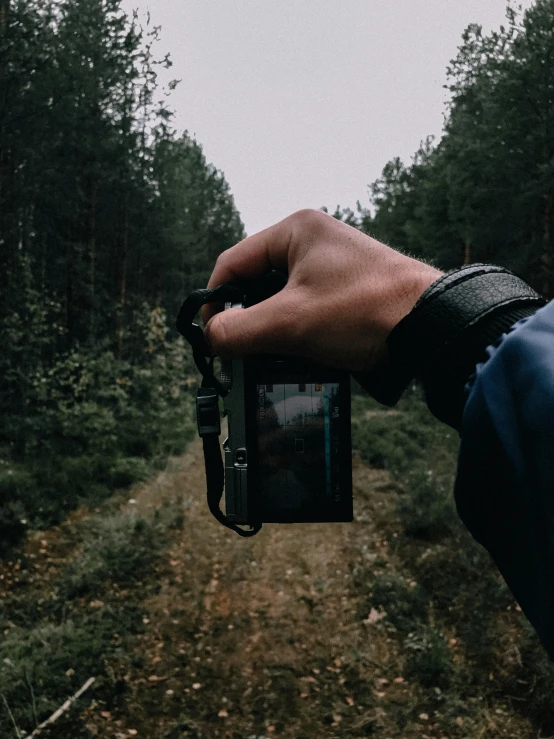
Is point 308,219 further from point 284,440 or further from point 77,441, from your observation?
point 77,441

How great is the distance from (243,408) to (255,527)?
13.1 inches

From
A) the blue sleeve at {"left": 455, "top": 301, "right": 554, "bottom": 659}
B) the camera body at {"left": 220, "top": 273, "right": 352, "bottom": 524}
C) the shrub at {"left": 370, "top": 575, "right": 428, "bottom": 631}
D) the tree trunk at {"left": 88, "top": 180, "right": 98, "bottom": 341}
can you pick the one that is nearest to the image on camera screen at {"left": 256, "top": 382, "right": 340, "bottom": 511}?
the camera body at {"left": 220, "top": 273, "right": 352, "bottom": 524}

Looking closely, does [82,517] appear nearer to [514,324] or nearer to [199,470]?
[199,470]

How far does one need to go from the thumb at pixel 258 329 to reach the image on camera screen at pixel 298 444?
0.74 ft

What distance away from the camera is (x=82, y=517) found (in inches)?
371

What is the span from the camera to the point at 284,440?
5.50 ft

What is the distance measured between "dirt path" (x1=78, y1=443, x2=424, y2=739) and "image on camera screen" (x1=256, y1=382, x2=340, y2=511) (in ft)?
13.5

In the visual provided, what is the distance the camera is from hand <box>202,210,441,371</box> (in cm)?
137

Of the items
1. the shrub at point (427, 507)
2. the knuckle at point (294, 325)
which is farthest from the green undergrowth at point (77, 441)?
the knuckle at point (294, 325)

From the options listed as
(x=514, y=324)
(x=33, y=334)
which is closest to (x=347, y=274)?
(x=514, y=324)

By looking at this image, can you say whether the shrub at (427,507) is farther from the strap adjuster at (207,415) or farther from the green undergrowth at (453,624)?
the strap adjuster at (207,415)

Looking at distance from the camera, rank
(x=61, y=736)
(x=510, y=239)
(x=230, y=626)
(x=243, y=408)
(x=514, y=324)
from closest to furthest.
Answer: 1. (x=514, y=324)
2. (x=243, y=408)
3. (x=61, y=736)
4. (x=230, y=626)
5. (x=510, y=239)

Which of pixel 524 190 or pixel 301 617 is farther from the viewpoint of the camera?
pixel 524 190

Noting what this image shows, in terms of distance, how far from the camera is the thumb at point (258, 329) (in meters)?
1.40
